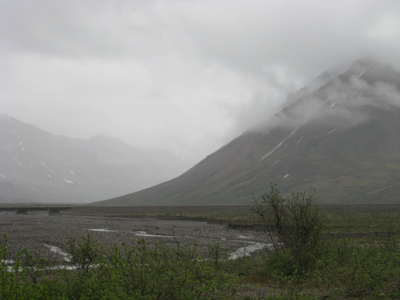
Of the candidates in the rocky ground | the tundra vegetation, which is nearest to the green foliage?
the tundra vegetation

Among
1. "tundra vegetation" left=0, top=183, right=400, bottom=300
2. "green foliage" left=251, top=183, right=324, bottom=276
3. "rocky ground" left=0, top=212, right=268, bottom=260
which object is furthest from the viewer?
"rocky ground" left=0, top=212, right=268, bottom=260

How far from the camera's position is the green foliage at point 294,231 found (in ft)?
76.3

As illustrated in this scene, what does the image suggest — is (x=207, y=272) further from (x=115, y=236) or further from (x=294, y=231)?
(x=115, y=236)

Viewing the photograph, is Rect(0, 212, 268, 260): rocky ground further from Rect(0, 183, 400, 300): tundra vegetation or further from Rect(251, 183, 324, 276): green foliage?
Rect(0, 183, 400, 300): tundra vegetation

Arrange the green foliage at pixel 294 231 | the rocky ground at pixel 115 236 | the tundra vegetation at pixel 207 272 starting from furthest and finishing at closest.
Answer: the rocky ground at pixel 115 236 < the green foliage at pixel 294 231 < the tundra vegetation at pixel 207 272

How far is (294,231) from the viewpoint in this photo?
82.5 feet

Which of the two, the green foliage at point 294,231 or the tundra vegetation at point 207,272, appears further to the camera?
the green foliage at point 294,231

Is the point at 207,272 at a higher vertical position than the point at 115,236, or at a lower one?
higher

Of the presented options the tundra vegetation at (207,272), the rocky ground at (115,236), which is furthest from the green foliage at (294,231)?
the rocky ground at (115,236)

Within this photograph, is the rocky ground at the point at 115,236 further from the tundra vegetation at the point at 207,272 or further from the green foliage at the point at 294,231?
the tundra vegetation at the point at 207,272

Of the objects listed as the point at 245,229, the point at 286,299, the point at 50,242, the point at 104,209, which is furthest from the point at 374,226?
the point at 104,209

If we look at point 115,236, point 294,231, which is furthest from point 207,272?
point 115,236

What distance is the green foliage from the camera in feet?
76.3

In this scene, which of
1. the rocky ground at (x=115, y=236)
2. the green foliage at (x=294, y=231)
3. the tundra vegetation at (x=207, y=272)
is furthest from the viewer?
the rocky ground at (x=115, y=236)
